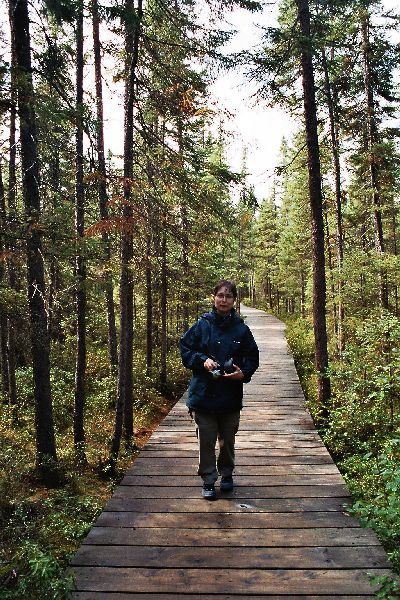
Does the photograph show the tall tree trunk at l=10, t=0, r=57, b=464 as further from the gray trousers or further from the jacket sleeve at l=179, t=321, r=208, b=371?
the gray trousers

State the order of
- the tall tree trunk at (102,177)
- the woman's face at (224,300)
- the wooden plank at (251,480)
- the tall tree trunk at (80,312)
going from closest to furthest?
the woman's face at (224,300)
the wooden plank at (251,480)
the tall tree trunk at (102,177)
the tall tree trunk at (80,312)

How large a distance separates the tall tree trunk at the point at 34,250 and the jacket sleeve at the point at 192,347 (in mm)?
2993

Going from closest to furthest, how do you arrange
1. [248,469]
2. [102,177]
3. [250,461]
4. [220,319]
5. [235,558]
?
[235,558] → [220,319] → [248,469] → [250,461] → [102,177]

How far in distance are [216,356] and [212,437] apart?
3.01 ft

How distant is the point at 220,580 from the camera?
3600mm

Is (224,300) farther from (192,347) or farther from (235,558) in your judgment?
(235,558)

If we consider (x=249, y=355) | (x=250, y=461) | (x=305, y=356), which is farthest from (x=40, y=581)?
(x=305, y=356)

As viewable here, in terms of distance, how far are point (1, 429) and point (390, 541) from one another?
10.5 m

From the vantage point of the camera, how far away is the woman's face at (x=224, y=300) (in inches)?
202

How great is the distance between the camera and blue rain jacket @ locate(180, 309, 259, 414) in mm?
5062

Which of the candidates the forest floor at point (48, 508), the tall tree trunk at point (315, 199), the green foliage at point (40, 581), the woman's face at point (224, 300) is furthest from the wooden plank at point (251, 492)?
the tall tree trunk at point (315, 199)

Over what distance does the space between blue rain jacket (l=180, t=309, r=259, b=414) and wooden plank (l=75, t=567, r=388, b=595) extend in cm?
172

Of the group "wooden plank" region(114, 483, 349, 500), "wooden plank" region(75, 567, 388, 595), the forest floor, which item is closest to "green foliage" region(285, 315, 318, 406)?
"wooden plank" region(114, 483, 349, 500)

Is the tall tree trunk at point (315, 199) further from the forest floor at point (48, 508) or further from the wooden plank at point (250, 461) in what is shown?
the forest floor at point (48, 508)
